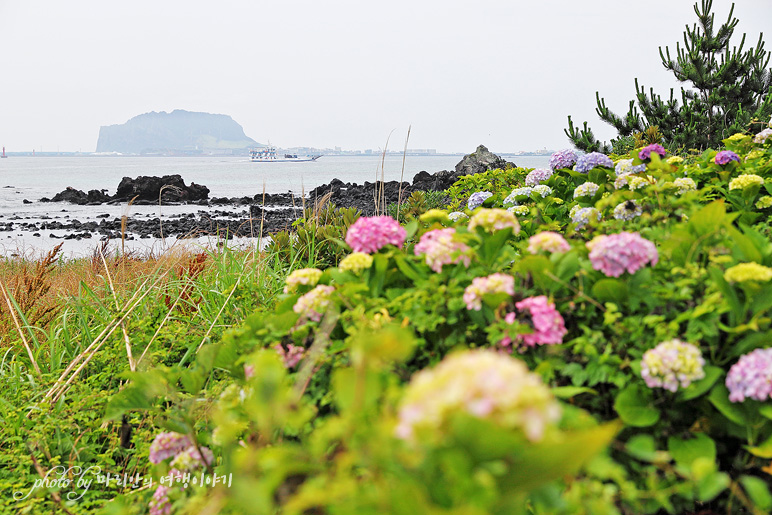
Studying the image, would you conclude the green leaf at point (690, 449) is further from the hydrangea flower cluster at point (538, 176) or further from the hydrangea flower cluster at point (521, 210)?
the hydrangea flower cluster at point (538, 176)

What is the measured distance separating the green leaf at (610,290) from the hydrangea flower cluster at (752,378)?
0.30 meters

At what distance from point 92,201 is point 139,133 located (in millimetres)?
120729

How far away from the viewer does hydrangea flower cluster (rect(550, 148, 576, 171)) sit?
3.29 metres

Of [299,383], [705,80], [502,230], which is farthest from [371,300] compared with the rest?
[705,80]

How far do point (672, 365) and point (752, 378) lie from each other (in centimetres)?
17

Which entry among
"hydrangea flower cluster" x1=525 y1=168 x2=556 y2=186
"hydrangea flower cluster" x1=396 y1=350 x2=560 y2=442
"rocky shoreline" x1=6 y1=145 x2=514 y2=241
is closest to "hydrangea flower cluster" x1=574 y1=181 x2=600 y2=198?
"hydrangea flower cluster" x1=525 y1=168 x2=556 y2=186

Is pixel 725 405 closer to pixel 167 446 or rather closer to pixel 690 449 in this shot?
pixel 690 449

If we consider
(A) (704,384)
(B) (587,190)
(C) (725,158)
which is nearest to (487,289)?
(A) (704,384)

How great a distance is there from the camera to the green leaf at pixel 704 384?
1241 mm

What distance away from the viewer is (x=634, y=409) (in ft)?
4.18

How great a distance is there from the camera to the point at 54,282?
550cm

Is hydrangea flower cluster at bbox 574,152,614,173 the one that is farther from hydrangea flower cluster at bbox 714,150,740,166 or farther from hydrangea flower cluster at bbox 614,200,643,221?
hydrangea flower cluster at bbox 614,200,643,221

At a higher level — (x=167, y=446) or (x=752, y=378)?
(x=752, y=378)

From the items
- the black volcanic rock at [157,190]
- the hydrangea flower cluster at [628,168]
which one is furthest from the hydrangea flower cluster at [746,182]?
the black volcanic rock at [157,190]
